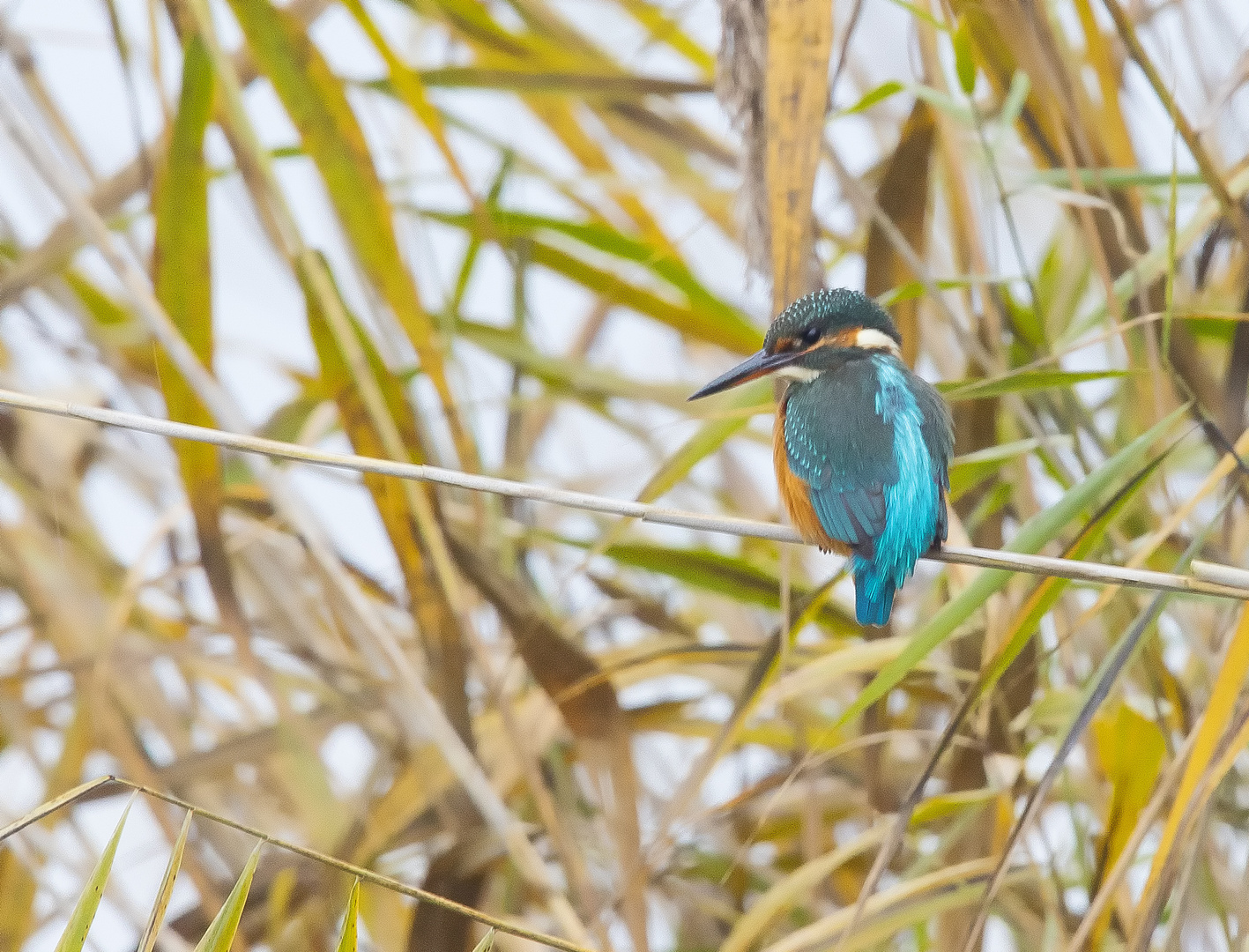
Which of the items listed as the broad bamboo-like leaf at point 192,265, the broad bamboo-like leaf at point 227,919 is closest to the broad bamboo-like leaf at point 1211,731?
the broad bamboo-like leaf at point 227,919

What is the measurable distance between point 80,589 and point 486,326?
614 millimetres

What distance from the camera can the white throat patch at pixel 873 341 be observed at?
1271mm

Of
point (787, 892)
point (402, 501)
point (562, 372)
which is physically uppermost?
point (562, 372)

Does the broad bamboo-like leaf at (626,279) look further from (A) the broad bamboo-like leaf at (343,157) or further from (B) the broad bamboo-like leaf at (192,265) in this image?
(B) the broad bamboo-like leaf at (192,265)

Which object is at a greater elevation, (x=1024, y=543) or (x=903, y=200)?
(x=903, y=200)

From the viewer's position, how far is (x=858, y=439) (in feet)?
3.79

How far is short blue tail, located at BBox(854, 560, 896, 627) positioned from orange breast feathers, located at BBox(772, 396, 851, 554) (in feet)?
0.27

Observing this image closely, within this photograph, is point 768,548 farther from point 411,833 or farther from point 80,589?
point 80,589

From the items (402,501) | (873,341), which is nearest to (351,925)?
(402,501)

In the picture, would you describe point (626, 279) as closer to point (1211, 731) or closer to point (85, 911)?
point (1211, 731)

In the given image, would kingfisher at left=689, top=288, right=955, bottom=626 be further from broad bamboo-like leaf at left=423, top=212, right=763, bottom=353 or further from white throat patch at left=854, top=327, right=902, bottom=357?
broad bamboo-like leaf at left=423, top=212, right=763, bottom=353

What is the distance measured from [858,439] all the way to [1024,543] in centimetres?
25

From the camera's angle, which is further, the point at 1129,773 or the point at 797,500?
the point at 797,500

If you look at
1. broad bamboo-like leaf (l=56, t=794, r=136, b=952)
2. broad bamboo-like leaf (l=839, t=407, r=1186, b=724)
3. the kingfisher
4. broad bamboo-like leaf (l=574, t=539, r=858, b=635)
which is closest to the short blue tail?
the kingfisher
